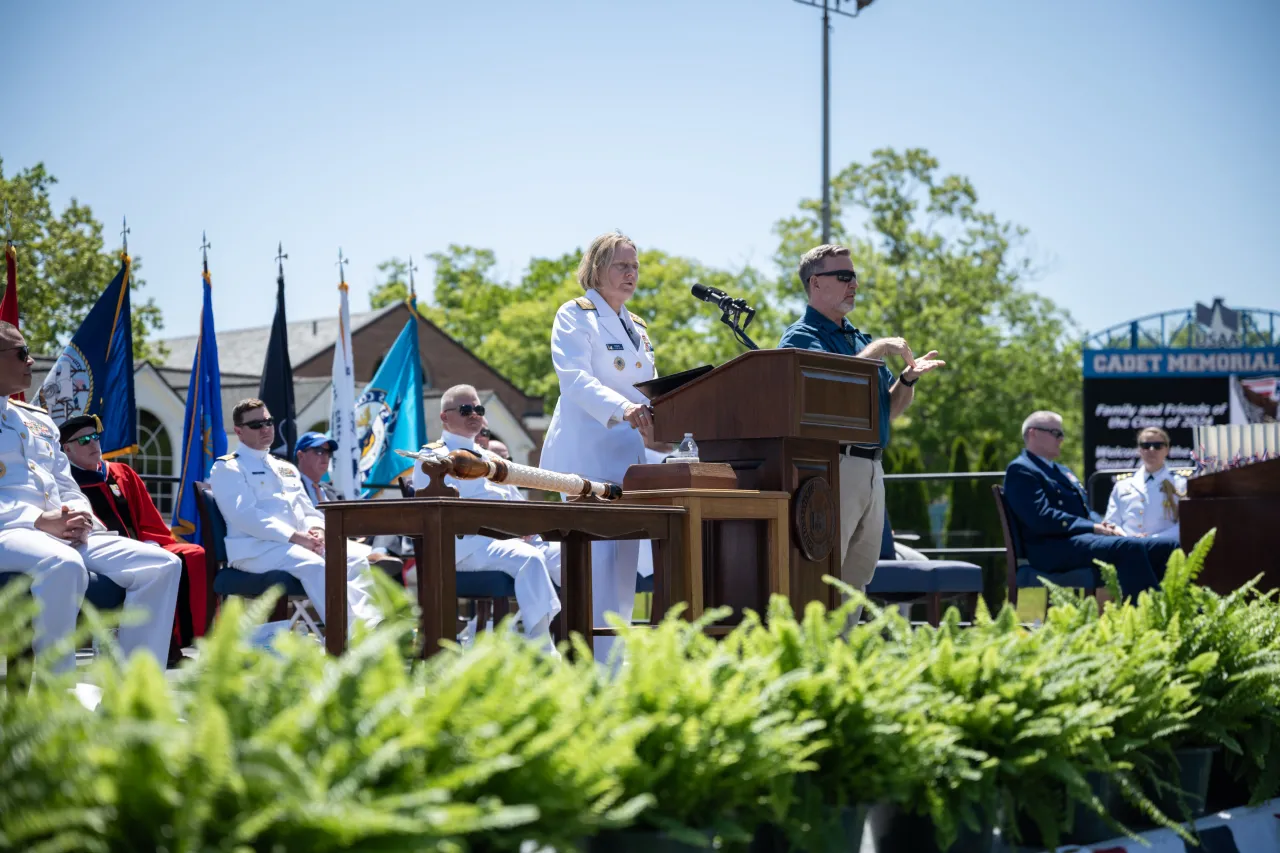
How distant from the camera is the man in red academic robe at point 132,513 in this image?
19.8ft

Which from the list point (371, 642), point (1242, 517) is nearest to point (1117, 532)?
point (1242, 517)

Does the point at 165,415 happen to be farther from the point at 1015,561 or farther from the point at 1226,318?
the point at 1015,561

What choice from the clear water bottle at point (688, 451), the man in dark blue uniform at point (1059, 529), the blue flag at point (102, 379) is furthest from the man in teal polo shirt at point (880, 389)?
the blue flag at point (102, 379)

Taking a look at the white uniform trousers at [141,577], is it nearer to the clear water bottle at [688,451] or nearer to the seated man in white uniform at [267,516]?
the seated man in white uniform at [267,516]

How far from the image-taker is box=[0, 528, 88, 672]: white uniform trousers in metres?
4.61

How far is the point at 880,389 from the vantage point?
16.9 ft

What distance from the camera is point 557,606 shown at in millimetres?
8055

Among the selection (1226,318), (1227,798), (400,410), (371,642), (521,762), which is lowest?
(1227,798)

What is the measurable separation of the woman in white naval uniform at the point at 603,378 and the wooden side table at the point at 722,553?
59 cm

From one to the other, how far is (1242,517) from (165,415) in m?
33.7

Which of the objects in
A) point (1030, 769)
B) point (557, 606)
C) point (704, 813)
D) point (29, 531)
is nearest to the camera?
point (704, 813)

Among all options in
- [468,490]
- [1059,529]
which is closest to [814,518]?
[1059,529]

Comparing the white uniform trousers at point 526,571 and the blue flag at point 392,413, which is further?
the blue flag at point 392,413

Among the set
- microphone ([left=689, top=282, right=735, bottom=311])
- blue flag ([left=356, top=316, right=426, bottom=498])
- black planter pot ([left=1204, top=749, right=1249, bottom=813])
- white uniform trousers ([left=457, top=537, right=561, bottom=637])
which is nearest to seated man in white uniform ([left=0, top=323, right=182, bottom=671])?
microphone ([left=689, top=282, right=735, bottom=311])
